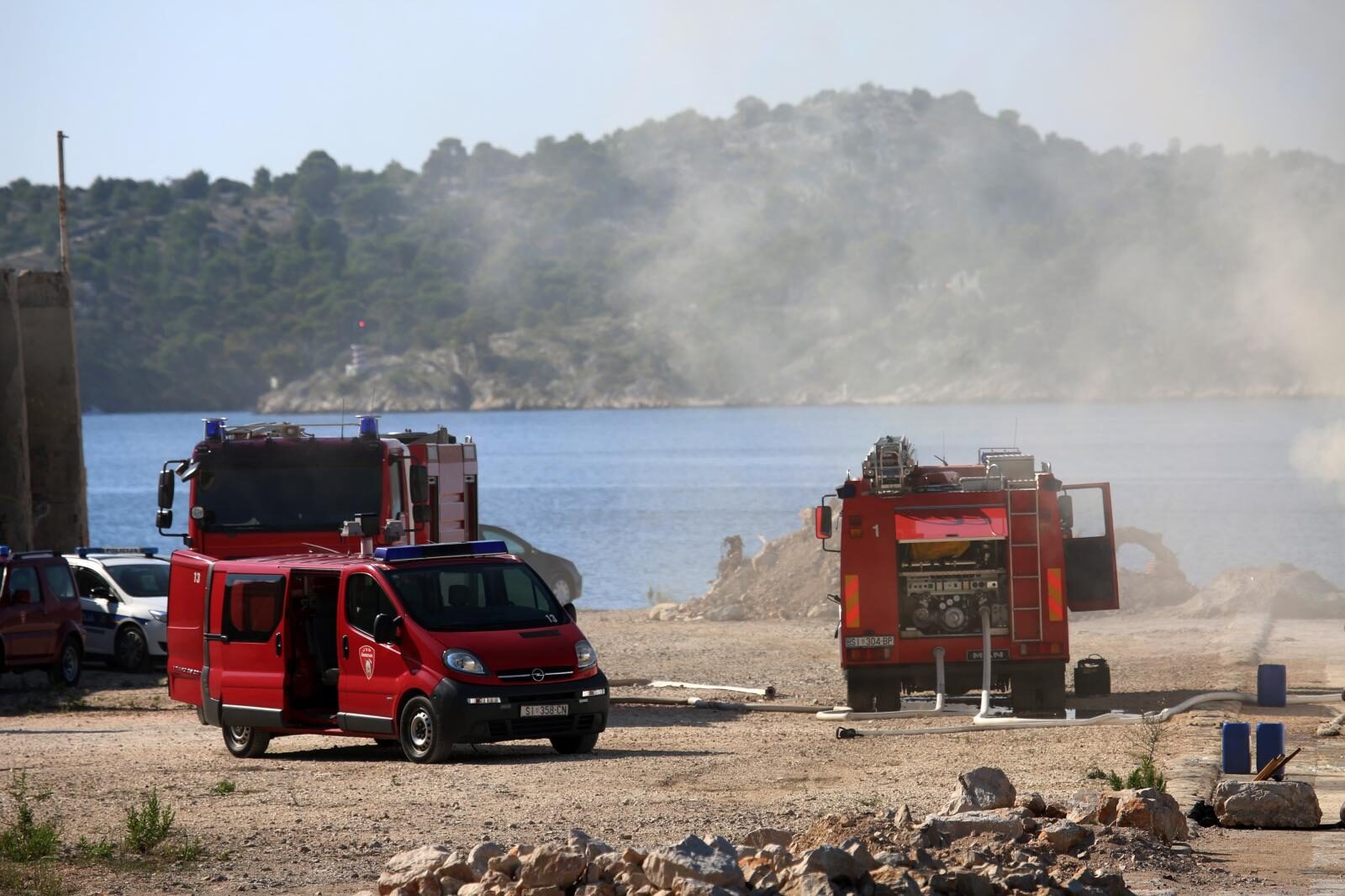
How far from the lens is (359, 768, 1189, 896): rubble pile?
896 centimetres

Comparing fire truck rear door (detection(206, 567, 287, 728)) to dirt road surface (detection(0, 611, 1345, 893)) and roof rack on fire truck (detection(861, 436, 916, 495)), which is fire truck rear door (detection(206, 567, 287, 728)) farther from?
roof rack on fire truck (detection(861, 436, 916, 495))

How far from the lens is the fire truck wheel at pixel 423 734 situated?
1570 centimetres

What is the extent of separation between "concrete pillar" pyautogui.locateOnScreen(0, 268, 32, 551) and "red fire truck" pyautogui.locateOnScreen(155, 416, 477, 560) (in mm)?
11336

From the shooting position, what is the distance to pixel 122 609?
A: 26.8 m

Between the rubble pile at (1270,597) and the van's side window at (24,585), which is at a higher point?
the van's side window at (24,585)

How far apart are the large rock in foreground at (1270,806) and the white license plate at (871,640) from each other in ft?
24.1

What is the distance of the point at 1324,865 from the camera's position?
10805mm

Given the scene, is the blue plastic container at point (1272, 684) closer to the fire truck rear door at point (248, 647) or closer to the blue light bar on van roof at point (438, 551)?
the blue light bar on van roof at point (438, 551)

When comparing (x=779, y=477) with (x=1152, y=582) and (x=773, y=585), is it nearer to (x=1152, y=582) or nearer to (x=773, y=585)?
(x=773, y=585)

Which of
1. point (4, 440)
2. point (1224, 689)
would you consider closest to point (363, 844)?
point (1224, 689)

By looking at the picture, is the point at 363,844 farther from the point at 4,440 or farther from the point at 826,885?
the point at 4,440

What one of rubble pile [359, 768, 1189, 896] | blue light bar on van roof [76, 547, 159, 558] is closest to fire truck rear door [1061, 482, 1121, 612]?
rubble pile [359, 768, 1189, 896]

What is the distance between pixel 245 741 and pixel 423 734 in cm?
228

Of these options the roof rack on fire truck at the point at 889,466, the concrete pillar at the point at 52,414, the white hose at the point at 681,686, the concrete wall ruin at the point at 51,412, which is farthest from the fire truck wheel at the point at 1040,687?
the concrete pillar at the point at 52,414
